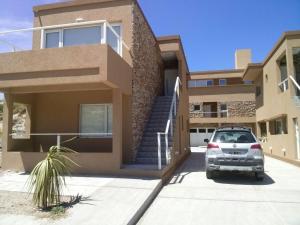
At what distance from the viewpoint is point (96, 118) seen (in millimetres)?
12086

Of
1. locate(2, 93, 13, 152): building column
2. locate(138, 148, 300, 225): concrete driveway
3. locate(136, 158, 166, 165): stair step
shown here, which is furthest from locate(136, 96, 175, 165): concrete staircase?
locate(2, 93, 13, 152): building column

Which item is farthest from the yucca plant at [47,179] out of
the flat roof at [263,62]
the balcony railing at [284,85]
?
the balcony railing at [284,85]

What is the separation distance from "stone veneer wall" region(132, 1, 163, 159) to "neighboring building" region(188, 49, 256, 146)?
619 inches

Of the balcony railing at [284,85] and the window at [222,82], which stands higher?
the window at [222,82]

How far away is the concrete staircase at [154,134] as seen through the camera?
11219mm

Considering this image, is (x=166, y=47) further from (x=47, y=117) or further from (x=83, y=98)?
(x=47, y=117)

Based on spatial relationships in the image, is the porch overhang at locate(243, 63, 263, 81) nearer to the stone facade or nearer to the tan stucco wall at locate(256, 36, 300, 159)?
the tan stucco wall at locate(256, 36, 300, 159)

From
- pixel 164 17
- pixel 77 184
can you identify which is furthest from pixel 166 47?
pixel 77 184

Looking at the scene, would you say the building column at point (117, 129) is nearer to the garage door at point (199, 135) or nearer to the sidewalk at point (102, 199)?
the sidewalk at point (102, 199)

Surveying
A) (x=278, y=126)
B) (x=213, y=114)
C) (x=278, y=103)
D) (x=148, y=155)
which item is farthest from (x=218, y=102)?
(x=148, y=155)

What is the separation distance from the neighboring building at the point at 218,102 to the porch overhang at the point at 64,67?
2198cm

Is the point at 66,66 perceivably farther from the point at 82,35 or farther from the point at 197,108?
the point at 197,108

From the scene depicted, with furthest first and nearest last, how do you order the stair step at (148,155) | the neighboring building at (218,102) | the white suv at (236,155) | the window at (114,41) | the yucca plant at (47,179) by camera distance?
the neighboring building at (218,102) → the stair step at (148,155) → the window at (114,41) → the white suv at (236,155) → the yucca plant at (47,179)

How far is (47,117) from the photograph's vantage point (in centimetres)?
1262
